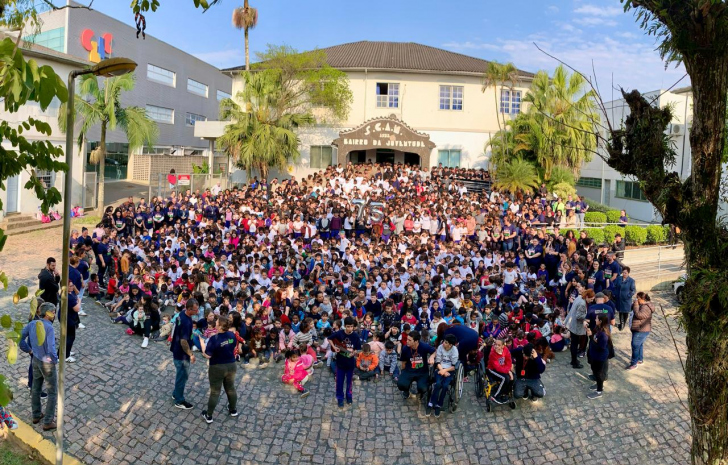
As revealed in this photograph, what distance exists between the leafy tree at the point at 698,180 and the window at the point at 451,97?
2854cm

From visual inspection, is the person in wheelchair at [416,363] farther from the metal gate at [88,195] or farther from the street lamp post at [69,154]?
the metal gate at [88,195]

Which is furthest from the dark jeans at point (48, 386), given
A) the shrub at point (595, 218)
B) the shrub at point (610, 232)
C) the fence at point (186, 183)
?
the shrub at point (595, 218)

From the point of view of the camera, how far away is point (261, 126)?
89.0ft

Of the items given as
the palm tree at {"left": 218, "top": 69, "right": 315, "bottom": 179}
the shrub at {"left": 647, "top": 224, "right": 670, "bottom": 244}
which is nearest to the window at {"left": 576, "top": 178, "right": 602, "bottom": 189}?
the shrub at {"left": 647, "top": 224, "right": 670, "bottom": 244}

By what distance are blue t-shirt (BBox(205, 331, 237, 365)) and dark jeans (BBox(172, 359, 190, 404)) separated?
0.67 metres

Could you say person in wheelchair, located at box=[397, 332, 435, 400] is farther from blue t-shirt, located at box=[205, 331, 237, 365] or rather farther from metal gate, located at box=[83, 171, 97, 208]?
metal gate, located at box=[83, 171, 97, 208]

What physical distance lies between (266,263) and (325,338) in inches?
168

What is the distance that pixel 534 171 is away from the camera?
2617 centimetres

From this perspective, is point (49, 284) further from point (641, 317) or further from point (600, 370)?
point (641, 317)

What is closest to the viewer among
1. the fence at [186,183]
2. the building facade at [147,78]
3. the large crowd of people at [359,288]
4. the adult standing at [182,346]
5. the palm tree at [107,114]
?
the adult standing at [182,346]

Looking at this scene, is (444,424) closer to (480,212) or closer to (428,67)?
(480,212)

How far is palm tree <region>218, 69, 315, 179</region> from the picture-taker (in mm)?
26812

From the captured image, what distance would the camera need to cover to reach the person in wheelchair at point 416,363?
9062 mm

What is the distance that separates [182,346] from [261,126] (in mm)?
20045
